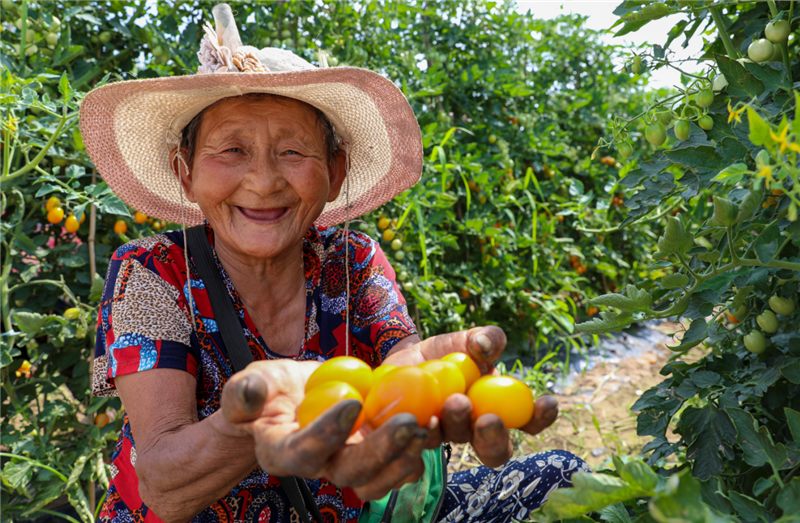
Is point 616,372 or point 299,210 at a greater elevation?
point 299,210

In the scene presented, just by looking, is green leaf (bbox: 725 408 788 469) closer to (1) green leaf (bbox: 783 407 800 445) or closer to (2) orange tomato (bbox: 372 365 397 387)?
(1) green leaf (bbox: 783 407 800 445)

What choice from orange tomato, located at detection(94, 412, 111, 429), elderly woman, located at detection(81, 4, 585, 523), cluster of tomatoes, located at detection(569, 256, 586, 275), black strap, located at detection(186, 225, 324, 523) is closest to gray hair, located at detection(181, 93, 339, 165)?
elderly woman, located at detection(81, 4, 585, 523)

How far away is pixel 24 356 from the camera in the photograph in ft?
Result: 8.09

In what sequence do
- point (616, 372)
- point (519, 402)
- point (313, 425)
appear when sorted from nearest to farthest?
point (313, 425), point (519, 402), point (616, 372)

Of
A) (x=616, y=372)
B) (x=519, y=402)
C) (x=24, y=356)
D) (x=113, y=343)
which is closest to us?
(x=519, y=402)

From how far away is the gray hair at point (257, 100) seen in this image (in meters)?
1.59

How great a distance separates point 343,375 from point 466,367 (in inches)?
9.3

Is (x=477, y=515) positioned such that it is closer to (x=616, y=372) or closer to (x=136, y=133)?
(x=136, y=133)

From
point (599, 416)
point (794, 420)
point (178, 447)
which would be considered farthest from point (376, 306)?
point (599, 416)

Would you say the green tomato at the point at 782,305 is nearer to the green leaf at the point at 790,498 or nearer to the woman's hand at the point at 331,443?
the green leaf at the point at 790,498

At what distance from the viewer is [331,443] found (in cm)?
79

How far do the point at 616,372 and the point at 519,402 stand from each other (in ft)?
10.6

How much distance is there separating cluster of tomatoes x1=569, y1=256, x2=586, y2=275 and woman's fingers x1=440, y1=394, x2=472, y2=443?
3350 mm

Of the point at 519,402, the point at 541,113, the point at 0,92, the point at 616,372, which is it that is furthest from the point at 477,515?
the point at 541,113
